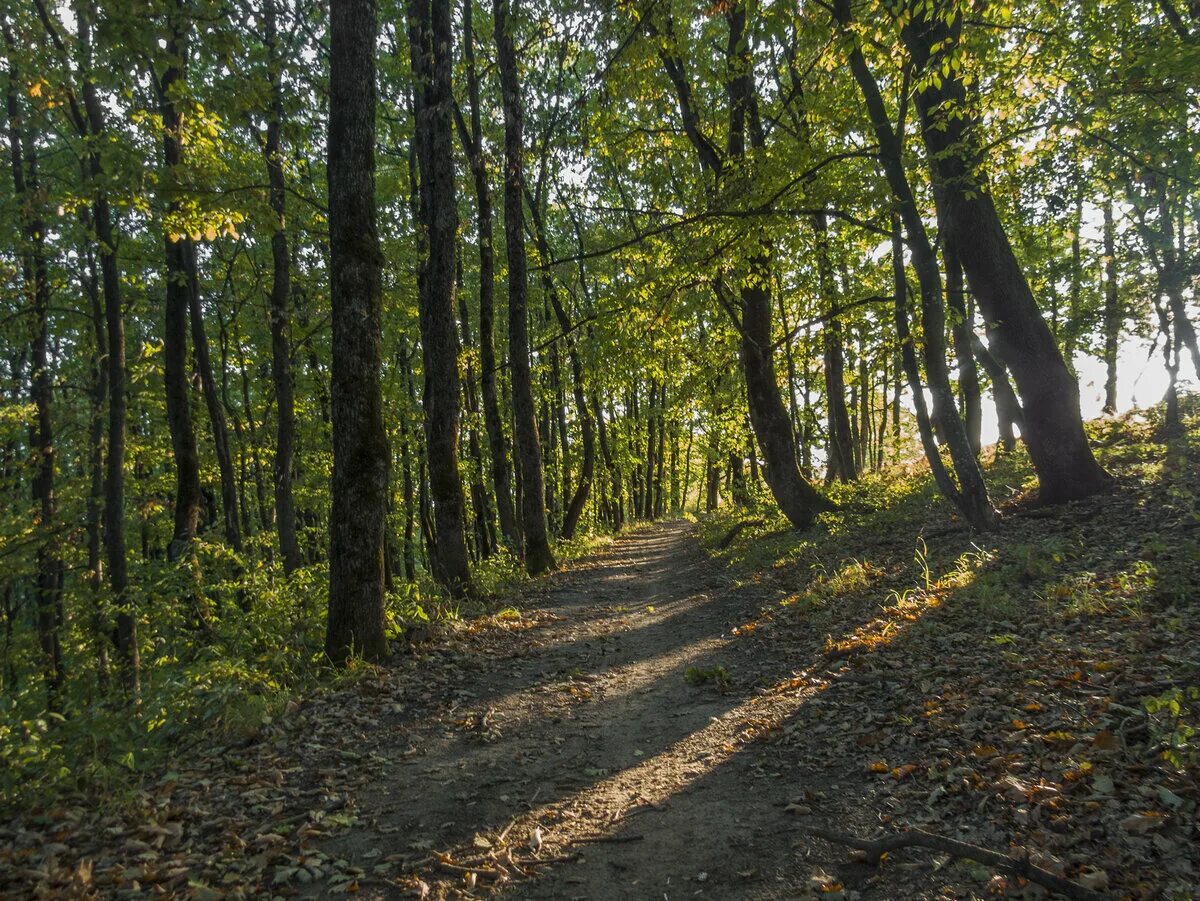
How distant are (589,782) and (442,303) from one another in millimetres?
8177

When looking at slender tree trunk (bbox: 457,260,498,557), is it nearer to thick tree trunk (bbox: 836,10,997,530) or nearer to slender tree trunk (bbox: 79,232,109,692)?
slender tree trunk (bbox: 79,232,109,692)

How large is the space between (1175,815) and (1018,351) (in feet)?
Result: 29.8

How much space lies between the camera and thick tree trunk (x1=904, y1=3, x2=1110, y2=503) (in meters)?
10.4

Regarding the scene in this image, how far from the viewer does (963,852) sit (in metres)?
3.11

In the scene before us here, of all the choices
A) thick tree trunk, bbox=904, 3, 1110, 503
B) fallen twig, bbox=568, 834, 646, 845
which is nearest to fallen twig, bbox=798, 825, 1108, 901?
fallen twig, bbox=568, 834, 646, 845

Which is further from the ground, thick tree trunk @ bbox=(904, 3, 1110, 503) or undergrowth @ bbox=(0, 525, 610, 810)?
thick tree trunk @ bbox=(904, 3, 1110, 503)

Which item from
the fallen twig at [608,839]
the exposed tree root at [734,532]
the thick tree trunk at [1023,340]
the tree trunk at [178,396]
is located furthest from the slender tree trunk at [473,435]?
the fallen twig at [608,839]

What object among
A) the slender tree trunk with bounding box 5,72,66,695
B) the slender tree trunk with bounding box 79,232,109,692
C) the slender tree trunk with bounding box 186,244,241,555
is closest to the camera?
the slender tree trunk with bounding box 5,72,66,695

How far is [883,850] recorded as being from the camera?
3.41m

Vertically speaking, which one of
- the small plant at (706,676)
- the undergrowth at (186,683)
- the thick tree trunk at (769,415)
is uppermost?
the thick tree trunk at (769,415)

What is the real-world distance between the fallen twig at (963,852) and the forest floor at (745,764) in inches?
2.8

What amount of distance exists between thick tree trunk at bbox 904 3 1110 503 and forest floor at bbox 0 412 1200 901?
6.03 feet

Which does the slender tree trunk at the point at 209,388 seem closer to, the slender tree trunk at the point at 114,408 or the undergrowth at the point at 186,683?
the slender tree trunk at the point at 114,408

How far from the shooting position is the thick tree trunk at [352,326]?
7.03m
